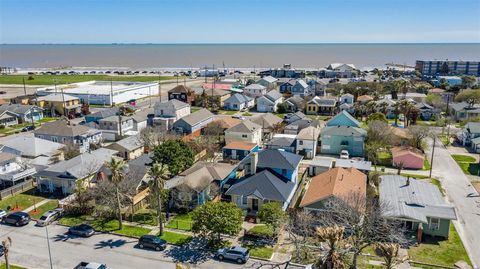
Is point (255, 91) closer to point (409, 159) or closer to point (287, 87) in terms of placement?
point (287, 87)

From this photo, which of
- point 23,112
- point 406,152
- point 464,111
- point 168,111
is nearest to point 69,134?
point 168,111

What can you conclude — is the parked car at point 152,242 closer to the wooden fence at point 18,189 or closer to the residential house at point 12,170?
the wooden fence at point 18,189

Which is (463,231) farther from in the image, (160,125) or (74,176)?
(160,125)

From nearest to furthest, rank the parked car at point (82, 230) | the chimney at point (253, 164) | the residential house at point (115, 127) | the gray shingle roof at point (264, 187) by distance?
the parked car at point (82, 230), the gray shingle roof at point (264, 187), the chimney at point (253, 164), the residential house at point (115, 127)

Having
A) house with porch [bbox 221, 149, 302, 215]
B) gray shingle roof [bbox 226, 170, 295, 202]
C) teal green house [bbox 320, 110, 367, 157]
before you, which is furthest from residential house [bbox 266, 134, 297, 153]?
gray shingle roof [bbox 226, 170, 295, 202]

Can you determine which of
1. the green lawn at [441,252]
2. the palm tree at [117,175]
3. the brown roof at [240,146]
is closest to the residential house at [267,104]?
the brown roof at [240,146]

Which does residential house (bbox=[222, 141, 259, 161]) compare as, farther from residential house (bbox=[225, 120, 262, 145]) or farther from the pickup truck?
the pickup truck
